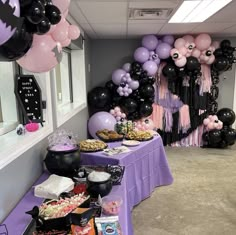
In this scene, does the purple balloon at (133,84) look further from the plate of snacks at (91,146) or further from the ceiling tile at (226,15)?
the plate of snacks at (91,146)

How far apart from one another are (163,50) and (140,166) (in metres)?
2.48

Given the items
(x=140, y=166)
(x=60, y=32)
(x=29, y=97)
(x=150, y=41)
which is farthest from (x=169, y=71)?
(x=60, y=32)

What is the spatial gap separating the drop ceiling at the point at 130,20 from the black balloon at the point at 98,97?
1013 millimetres

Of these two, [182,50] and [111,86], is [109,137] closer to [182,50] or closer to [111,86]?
[111,86]

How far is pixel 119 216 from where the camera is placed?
1.43 meters

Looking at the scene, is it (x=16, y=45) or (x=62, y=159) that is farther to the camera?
(x=62, y=159)

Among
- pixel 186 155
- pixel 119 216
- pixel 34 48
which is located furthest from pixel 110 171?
→ pixel 186 155

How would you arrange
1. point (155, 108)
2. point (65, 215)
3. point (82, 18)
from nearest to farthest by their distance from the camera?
point (65, 215) → point (82, 18) → point (155, 108)

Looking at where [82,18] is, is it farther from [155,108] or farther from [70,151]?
[155,108]

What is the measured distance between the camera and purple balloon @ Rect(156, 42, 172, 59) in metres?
4.38

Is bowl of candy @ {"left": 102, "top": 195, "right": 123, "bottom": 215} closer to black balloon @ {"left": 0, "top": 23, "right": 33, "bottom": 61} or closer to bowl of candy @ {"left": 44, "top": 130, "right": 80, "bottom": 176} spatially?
bowl of candy @ {"left": 44, "top": 130, "right": 80, "bottom": 176}

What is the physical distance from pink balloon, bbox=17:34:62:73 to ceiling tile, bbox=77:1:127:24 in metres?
1.32

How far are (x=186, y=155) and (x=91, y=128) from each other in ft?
5.87

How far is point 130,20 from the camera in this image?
126 inches
